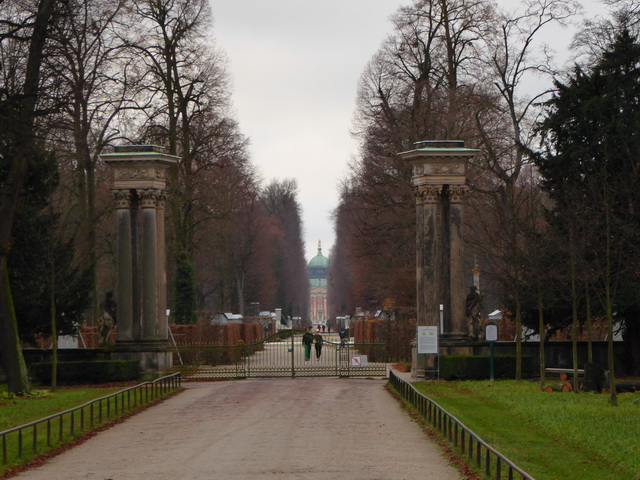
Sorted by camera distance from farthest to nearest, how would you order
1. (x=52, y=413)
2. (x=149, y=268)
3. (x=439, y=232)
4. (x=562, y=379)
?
(x=149, y=268), (x=439, y=232), (x=562, y=379), (x=52, y=413)

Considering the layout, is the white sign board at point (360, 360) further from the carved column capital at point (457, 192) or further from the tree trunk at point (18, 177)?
the tree trunk at point (18, 177)

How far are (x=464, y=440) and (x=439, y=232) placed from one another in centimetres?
1996

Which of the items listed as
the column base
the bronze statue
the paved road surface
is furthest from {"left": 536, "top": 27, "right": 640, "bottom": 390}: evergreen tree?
the bronze statue

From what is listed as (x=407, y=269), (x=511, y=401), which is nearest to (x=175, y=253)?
(x=407, y=269)

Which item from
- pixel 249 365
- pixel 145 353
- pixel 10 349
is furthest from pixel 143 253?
pixel 10 349

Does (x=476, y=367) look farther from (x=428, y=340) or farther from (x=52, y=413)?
(x=52, y=413)

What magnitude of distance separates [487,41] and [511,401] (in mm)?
24432

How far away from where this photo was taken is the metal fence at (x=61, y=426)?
59.2 ft

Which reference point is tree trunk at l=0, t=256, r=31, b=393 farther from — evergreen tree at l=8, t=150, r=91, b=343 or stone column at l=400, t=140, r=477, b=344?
stone column at l=400, t=140, r=477, b=344

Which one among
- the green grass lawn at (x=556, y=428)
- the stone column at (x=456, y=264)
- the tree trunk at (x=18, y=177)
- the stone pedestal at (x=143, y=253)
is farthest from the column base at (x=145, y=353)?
the green grass lawn at (x=556, y=428)

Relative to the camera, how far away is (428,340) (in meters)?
35.4

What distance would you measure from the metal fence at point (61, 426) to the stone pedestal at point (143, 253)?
6.26 m

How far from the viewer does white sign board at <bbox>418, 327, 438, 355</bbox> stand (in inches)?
1393

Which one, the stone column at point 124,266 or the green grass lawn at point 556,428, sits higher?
the stone column at point 124,266
